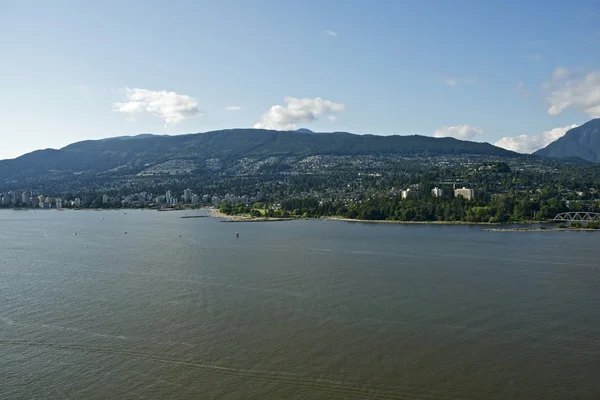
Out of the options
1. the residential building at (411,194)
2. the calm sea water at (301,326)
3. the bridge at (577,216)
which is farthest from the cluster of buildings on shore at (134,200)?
the calm sea water at (301,326)

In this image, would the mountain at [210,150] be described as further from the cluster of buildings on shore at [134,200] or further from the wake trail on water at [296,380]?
the wake trail on water at [296,380]

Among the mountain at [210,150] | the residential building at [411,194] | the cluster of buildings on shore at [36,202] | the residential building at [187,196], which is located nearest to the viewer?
the residential building at [411,194]

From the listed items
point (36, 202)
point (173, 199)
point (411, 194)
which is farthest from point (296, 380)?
point (36, 202)

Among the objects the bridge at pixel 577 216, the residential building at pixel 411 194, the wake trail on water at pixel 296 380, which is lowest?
the wake trail on water at pixel 296 380

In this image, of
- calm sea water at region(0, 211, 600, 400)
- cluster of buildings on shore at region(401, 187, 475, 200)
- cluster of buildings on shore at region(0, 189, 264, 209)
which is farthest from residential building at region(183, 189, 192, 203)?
calm sea water at region(0, 211, 600, 400)

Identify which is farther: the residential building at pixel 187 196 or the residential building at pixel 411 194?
the residential building at pixel 187 196

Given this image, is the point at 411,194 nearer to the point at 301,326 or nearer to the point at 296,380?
the point at 301,326

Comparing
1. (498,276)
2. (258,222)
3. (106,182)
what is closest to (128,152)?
(106,182)
